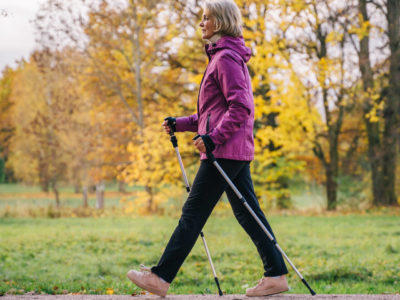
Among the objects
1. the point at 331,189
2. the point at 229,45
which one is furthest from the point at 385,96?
the point at 229,45

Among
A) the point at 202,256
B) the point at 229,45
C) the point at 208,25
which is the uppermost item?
the point at 208,25

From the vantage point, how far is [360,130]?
71.3 feet

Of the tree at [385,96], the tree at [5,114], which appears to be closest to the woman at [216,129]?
the tree at [385,96]

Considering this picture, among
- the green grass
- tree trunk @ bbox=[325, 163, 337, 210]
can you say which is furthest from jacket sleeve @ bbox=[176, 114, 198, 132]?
tree trunk @ bbox=[325, 163, 337, 210]

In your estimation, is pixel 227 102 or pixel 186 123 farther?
pixel 186 123

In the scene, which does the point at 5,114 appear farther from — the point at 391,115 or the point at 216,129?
the point at 216,129

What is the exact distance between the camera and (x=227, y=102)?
3.77m

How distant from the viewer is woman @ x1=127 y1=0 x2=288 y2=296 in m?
3.70

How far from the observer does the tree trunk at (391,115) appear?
18.3 metres

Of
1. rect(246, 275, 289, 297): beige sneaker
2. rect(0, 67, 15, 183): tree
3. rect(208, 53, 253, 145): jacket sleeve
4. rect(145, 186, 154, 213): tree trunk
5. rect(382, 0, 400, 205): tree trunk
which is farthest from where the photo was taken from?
rect(0, 67, 15, 183): tree

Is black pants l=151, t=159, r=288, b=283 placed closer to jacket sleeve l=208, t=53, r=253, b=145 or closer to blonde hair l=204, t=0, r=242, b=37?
jacket sleeve l=208, t=53, r=253, b=145

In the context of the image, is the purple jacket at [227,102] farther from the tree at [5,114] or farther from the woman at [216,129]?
the tree at [5,114]

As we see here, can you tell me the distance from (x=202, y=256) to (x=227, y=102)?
5.21 m

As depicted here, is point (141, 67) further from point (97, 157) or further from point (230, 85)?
point (230, 85)
